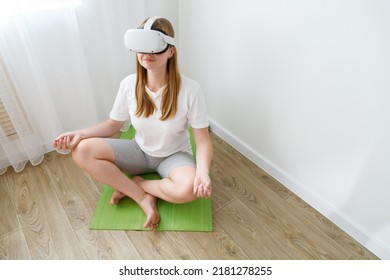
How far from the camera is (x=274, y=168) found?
4.52 ft

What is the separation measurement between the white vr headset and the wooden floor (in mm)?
739

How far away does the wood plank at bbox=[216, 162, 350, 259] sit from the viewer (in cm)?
111

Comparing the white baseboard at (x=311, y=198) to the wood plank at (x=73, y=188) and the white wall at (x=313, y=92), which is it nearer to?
the white wall at (x=313, y=92)

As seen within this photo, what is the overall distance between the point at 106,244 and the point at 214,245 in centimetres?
44

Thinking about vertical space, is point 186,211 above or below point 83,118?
below

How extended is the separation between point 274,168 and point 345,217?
0.38 metres

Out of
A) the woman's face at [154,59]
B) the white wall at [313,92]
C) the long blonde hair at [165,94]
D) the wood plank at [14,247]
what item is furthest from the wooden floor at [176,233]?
the woman's face at [154,59]

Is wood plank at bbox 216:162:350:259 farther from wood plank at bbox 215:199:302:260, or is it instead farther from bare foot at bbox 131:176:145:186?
bare foot at bbox 131:176:145:186

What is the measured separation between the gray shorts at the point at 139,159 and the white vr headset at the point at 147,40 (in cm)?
46

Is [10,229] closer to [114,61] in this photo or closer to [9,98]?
[9,98]

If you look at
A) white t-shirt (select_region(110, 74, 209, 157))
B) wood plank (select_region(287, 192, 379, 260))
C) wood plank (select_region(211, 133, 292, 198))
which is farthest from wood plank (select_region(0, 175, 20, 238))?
wood plank (select_region(287, 192, 379, 260))

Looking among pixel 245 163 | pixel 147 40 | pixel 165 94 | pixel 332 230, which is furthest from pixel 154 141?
pixel 332 230

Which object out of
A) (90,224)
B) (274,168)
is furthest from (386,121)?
(90,224)

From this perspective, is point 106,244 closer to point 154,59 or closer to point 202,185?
point 202,185
